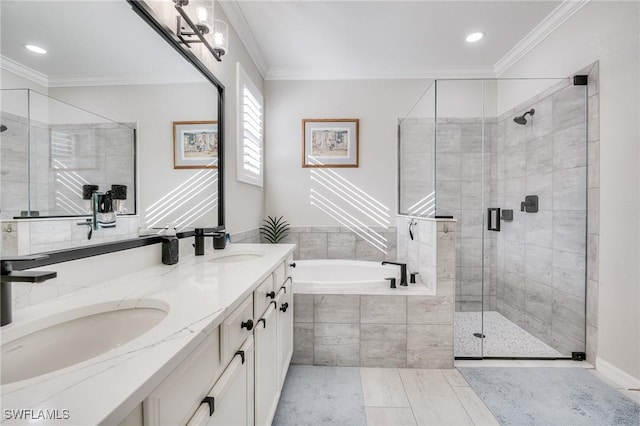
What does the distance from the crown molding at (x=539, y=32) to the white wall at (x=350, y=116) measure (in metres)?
0.77

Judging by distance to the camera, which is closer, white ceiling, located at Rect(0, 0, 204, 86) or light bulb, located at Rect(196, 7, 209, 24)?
white ceiling, located at Rect(0, 0, 204, 86)

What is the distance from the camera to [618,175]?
181cm

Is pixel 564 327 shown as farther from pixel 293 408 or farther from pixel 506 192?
pixel 293 408

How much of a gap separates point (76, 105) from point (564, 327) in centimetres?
311

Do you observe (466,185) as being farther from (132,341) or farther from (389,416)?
(132,341)

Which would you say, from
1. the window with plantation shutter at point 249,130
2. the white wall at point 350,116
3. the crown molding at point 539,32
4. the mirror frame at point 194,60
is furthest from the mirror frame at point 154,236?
the crown molding at point 539,32

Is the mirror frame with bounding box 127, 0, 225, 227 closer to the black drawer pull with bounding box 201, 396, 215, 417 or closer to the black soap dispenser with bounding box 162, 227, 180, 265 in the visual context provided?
the black soap dispenser with bounding box 162, 227, 180, 265

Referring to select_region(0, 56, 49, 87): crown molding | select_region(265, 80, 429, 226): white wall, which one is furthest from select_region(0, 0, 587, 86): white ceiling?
select_region(265, 80, 429, 226): white wall

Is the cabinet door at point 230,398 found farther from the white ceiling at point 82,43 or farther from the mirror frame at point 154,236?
the white ceiling at point 82,43

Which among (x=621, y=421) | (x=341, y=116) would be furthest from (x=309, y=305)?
(x=341, y=116)

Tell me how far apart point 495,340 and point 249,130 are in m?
2.73

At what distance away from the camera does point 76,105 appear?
2.99 feet

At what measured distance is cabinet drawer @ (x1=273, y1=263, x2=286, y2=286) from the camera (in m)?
1.46

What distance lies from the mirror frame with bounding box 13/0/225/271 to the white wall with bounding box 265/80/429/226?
1.19 m
